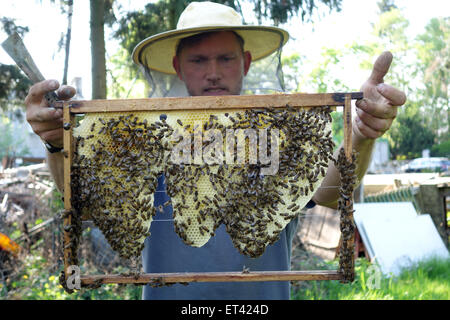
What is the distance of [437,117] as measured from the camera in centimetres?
3525

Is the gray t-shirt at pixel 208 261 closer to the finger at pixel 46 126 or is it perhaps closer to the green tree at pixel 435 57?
the finger at pixel 46 126

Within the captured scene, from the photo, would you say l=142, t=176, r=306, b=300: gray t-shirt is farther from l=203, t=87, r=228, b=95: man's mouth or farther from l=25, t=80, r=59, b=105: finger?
l=25, t=80, r=59, b=105: finger

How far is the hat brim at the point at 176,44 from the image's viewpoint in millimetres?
3557

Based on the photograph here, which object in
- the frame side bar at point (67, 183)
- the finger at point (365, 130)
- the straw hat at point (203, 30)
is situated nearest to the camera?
the frame side bar at point (67, 183)

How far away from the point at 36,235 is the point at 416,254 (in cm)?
714

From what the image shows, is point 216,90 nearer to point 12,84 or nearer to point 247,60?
point 247,60

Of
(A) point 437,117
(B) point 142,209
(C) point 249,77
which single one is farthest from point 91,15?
(A) point 437,117

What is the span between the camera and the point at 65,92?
9.22ft

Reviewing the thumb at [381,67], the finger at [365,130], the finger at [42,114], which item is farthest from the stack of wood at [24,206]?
the thumb at [381,67]

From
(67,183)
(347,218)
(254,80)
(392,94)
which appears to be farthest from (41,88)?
(254,80)

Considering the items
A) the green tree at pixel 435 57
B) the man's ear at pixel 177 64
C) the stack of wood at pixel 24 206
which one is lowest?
the stack of wood at pixel 24 206

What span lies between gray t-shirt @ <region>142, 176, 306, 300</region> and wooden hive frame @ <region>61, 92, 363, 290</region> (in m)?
0.70

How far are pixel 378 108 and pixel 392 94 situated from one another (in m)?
0.13

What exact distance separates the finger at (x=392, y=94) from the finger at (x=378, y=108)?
0.05 metres
